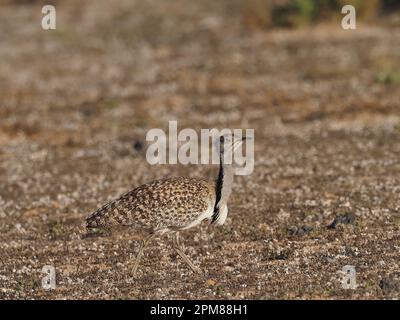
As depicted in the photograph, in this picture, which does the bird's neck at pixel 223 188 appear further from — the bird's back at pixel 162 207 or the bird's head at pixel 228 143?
the bird's head at pixel 228 143

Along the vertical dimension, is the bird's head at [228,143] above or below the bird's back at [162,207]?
above

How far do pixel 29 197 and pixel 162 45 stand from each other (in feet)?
71.6

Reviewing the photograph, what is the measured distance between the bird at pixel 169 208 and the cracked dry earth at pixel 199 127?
92 centimetres

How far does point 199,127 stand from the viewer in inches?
1236

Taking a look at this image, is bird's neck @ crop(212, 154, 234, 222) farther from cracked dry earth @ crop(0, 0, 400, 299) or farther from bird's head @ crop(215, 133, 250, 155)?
cracked dry earth @ crop(0, 0, 400, 299)

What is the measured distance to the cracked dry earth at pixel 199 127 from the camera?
Result: 15.9m

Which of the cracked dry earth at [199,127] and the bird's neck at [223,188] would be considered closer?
the bird's neck at [223,188]

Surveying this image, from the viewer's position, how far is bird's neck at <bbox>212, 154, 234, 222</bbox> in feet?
51.8

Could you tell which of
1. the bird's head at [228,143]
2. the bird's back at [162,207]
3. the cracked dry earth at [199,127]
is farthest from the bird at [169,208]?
the cracked dry earth at [199,127]

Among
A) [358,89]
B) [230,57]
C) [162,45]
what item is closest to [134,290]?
[358,89]

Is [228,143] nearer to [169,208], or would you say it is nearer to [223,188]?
[223,188]

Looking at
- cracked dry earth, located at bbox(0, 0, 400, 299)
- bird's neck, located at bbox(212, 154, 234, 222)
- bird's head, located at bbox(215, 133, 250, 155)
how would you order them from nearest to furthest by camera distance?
bird's neck, located at bbox(212, 154, 234, 222) < cracked dry earth, located at bbox(0, 0, 400, 299) < bird's head, located at bbox(215, 133, 250, 155)

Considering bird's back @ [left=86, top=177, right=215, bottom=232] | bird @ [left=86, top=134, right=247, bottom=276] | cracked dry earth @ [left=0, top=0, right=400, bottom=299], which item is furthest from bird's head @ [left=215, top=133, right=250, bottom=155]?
cracked dry earth @ [left=0, top=0, right=400, bottom=299]

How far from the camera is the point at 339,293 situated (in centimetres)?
1408
